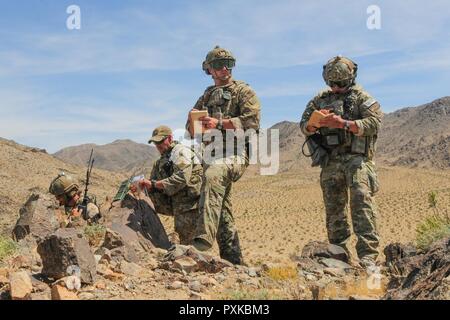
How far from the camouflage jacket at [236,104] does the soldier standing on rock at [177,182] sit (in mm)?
574

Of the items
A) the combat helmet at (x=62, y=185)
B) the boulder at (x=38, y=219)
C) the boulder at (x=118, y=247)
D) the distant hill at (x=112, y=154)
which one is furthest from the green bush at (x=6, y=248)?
the distant hill at (x=112, y=154)

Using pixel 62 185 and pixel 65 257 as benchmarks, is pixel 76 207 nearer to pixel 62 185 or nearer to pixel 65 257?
pixel 62 185

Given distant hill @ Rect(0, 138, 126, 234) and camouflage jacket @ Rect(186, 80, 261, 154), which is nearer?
camouflage jacket @ Rect(186, 80, 261, 154)

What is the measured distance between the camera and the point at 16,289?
386 cm

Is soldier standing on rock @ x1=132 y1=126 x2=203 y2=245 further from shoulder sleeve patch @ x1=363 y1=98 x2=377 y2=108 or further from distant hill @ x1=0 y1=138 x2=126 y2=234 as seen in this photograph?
distant hill @ x1=0 y1=138 x2=126 y2=234

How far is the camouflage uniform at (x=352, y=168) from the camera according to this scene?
5883mm

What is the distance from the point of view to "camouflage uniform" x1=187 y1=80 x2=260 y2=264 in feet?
17.6


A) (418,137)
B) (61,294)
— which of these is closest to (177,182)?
(61,294)

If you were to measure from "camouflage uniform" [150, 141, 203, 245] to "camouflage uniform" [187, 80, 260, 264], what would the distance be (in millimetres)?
546

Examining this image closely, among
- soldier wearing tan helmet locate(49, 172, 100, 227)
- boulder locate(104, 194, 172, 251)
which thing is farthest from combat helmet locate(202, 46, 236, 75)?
soldier wearing tan helmet locate(49, 172, 100, 227)

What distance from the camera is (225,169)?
5543mm

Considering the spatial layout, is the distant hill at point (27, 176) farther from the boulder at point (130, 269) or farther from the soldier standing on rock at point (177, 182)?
the boulder at point (130, 269)

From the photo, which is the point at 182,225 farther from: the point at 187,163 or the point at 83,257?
the point at 83,257
